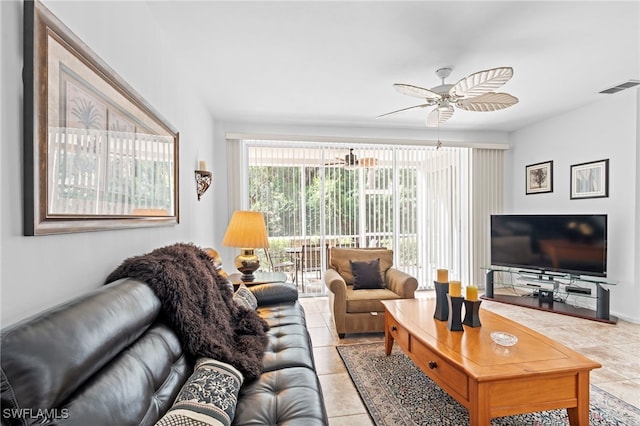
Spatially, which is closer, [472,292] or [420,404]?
[420,404]

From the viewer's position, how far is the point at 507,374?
161 centimetres

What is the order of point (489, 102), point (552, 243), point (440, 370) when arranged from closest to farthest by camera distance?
1. point (440, 370)
2. point (489, 102)
3. point (552, 243)

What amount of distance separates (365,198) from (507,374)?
12.1 ft

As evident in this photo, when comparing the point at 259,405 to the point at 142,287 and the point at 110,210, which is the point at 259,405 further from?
the point at 110,210

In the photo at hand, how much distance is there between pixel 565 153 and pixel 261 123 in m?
4.37

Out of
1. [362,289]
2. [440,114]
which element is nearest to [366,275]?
[362,289]

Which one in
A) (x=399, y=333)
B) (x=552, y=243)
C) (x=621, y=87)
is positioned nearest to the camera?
(x=399, y=333)

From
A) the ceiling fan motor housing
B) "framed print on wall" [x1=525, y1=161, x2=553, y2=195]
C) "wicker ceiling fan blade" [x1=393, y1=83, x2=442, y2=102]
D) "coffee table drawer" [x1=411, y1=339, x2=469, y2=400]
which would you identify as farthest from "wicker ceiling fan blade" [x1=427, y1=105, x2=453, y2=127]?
"framed print on wall" [x1=525, y1=161, x2=553, y2=195]

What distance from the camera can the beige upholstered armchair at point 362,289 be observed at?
10.8 ft

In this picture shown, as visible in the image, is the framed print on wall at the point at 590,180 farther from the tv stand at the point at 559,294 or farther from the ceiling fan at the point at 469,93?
the ceiling fan at the point at 469,93

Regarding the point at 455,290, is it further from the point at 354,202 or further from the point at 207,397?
the point at 354,202

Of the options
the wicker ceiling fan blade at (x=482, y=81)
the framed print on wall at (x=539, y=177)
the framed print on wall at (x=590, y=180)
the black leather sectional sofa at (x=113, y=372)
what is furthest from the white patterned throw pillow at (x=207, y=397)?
the framed print on wall at (x=539, y=177)

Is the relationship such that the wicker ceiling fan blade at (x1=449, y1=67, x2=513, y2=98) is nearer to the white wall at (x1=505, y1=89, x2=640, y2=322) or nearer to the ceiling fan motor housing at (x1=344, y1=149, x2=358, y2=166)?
the ceiling fan motor housing at (x1=344, y1=149, x2=358, y2=166)

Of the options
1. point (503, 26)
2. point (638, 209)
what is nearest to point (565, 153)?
point (638, 209)
